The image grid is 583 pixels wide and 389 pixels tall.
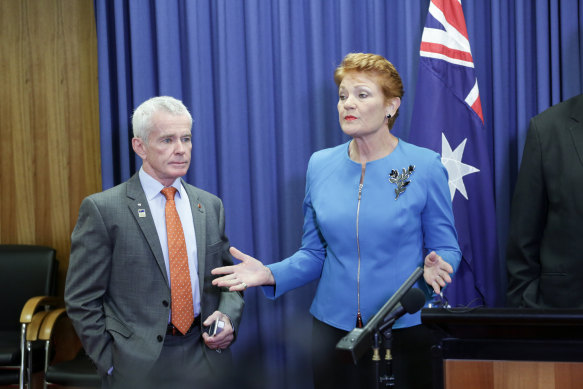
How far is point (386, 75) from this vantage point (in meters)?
2.55

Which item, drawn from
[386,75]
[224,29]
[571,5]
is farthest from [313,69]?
[571,5]

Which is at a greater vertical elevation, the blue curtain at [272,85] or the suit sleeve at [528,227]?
the blue curtain at [272,85]

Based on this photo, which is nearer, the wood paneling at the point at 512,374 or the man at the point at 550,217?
the wood paneling at the point at 512,374

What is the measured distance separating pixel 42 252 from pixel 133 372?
184 cm

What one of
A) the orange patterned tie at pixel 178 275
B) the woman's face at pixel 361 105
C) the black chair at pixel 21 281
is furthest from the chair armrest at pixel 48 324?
the woman's face at pixel 361 105

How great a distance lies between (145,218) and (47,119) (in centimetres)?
202

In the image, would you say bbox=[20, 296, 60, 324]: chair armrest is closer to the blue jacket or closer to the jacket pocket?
the jacket pocket

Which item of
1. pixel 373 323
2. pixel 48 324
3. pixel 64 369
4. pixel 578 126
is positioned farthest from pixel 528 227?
pixel 48 324

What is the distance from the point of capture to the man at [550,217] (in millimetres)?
2379

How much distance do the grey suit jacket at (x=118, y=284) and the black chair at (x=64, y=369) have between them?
93 cm

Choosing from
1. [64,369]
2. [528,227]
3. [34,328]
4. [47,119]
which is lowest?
[64,369]

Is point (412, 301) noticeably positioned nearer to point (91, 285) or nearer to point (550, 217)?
point (550, 217)

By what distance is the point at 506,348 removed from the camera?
1.47 metres

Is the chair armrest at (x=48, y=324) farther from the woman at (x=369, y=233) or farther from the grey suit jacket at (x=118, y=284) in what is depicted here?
the woman at (x=369, y=233)
